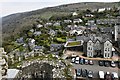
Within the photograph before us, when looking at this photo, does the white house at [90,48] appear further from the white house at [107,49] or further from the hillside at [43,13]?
the hillside at [43,13]

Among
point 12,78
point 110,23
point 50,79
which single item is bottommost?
point 110,23

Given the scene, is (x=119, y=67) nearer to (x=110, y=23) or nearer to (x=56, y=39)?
(x=56, y=39)

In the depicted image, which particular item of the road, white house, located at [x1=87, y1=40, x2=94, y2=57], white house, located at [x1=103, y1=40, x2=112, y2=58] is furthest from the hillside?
the road

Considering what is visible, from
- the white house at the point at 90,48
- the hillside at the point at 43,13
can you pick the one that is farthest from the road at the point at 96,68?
the hillside at the point at 43,13

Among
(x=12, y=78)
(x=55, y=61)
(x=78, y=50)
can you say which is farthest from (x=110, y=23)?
(x=12, y=78)

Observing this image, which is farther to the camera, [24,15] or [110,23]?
[24,15]

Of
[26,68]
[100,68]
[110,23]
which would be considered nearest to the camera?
[26,68]

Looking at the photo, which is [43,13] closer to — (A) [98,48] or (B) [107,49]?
(A) [98,48]

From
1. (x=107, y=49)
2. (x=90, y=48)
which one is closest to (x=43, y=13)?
(x=90, y=48)

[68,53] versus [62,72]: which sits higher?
[62,72]

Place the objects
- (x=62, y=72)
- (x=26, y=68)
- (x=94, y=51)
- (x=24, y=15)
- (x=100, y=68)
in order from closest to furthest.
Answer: (x=62, y=72) < (x=26, y=68) < (x=100, y=68) < (x=94, y=51) < (x=24, y=15)

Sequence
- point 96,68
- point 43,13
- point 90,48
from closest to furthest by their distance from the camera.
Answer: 1. point 96,68
2. point 90,48
3. point 43,13
